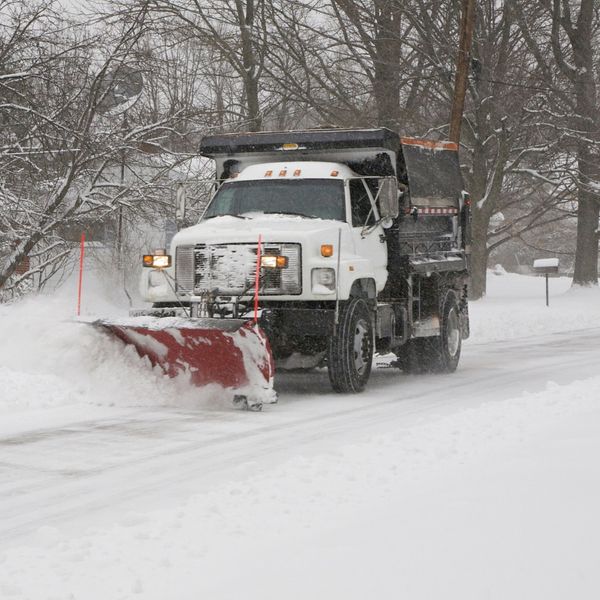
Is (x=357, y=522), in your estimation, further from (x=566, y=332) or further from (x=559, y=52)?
(x=559, y=52)

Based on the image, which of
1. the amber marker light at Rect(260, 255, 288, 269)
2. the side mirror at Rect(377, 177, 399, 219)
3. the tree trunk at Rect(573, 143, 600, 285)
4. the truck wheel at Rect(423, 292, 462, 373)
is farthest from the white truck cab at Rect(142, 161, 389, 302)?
the tree trunk at Rect(573, 143, 600, 285)

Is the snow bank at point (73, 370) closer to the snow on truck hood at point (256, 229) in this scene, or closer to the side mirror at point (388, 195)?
the snow on truck hood at point (256, 229)

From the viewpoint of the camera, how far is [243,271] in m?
9.77

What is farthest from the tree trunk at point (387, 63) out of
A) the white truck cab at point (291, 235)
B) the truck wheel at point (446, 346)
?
the white truck cab at point (291, 235)

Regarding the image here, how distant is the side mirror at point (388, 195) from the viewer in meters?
10.5

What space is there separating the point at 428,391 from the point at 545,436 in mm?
3731

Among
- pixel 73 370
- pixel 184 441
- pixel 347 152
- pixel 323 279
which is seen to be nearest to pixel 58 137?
pixel 347 152

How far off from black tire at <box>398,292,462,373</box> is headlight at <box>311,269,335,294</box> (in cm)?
334

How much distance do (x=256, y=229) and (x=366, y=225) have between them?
148cm

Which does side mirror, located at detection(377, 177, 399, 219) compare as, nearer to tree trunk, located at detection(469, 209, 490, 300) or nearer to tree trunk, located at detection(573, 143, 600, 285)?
tree trunk, located at detection(469, 209, 490, 300)

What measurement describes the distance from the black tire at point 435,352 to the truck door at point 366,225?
5.98 feet

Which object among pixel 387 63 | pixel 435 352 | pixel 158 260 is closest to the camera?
pixel 158 260

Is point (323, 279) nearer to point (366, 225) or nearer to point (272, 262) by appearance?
point (272, 262)

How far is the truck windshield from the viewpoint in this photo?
10727 millimetres
